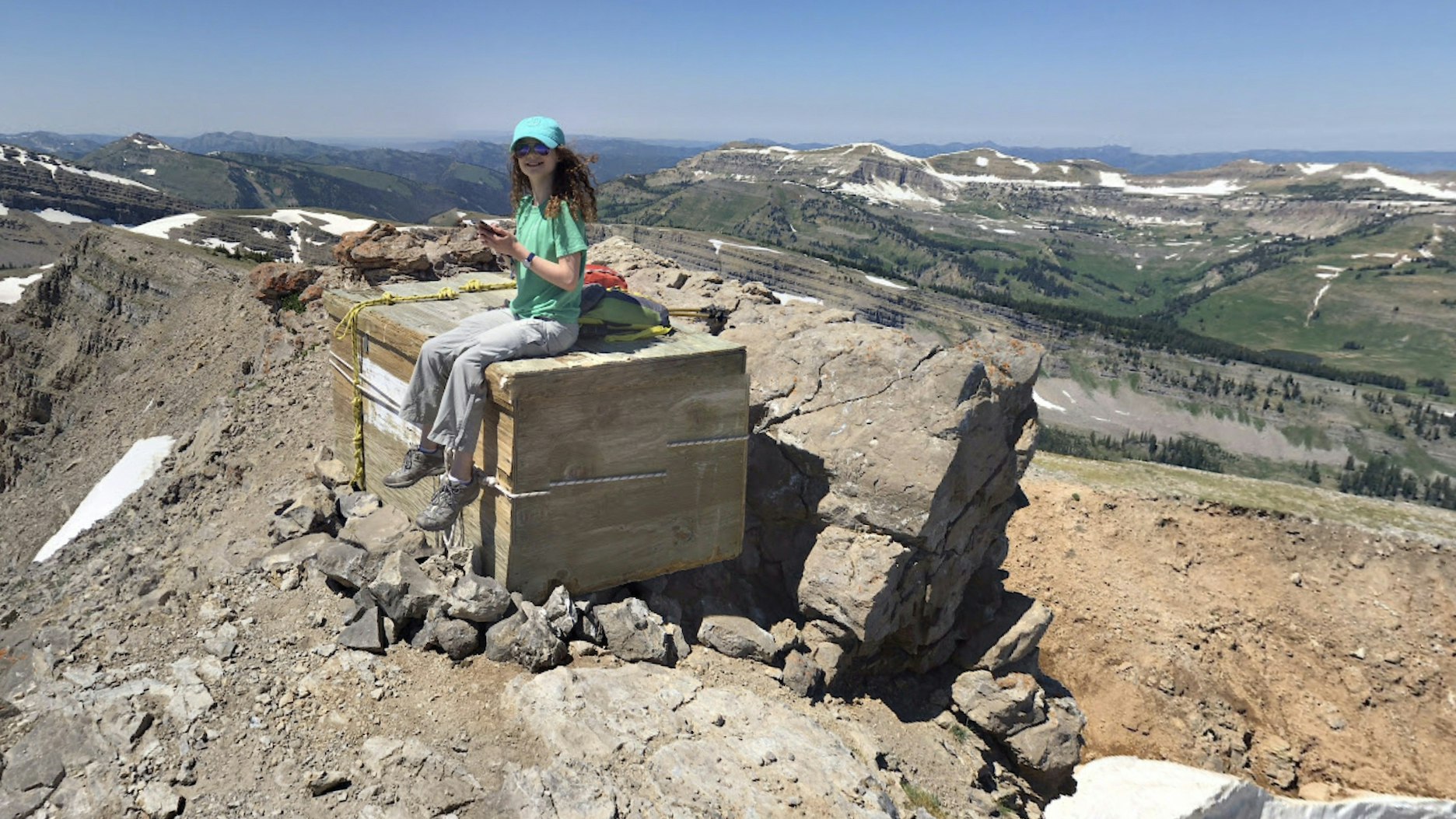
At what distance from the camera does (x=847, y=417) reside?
35.6 feet

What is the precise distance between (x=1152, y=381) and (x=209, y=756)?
147829 mm

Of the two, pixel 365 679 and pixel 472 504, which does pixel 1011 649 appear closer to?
pixel 472 504

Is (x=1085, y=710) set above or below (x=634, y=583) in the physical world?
below

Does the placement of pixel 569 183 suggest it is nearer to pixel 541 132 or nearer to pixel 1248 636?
pixel 541 132

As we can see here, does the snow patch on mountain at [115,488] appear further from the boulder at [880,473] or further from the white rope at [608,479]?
the boulder at [880,473]

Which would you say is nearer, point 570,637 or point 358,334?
point 570,637

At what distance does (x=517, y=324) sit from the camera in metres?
7.48

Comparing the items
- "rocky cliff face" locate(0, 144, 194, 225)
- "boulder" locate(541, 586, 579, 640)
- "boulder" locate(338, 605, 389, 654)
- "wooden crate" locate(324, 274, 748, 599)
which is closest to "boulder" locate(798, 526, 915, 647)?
"wooden crate" locate(324, 274, 748, 599)

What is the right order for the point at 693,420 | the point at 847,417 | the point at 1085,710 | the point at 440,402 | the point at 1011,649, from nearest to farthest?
the point at 440,402 → the point at 693,420 → the point at 847,417 → the point at 1011,649 → the point at 1085,710

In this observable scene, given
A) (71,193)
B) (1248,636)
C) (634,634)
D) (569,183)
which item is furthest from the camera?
(71,193)

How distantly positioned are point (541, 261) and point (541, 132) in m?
1.20

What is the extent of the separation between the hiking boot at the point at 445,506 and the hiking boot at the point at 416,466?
406mm

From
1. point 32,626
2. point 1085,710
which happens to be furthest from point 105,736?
point 1085,710

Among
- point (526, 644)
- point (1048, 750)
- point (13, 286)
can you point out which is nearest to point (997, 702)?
point (1048, 750)
